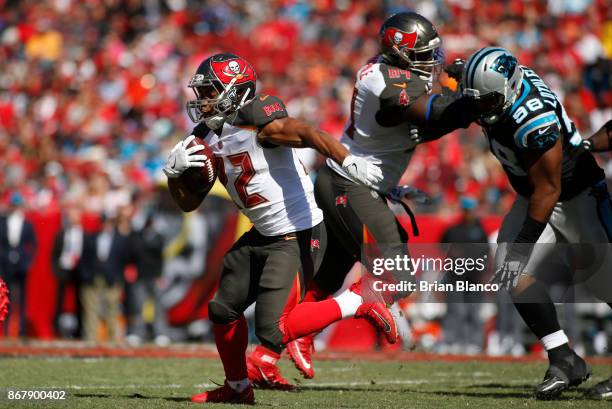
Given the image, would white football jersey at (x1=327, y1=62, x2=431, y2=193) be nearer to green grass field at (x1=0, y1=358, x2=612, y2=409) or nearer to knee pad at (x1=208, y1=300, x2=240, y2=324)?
knee pad at (x1=208, y1=300, x2=240, y2=324)

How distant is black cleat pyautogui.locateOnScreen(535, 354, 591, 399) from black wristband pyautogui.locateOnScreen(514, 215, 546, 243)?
0.73 m

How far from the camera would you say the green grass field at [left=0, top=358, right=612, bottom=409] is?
5.64m

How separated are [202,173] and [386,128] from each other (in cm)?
126

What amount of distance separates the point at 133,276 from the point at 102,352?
7.37 feet

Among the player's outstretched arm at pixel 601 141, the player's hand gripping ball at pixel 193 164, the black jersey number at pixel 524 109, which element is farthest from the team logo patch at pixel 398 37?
the player's hand gripping ball at pixel 193 164

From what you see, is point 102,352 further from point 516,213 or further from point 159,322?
point 516,213

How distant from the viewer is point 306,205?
5.85 meters

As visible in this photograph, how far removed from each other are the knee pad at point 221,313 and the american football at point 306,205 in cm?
1

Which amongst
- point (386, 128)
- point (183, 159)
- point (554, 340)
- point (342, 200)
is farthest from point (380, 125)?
point (554, 340)

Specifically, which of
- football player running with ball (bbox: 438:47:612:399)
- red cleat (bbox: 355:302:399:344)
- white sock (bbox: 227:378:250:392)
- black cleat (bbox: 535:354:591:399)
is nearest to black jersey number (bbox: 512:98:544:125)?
football player running with ball (bbox: 438:47:612:399)

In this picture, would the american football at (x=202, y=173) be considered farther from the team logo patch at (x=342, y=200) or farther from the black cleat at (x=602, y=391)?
the black cleat at (x=602, y=391)

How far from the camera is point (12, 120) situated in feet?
52.1

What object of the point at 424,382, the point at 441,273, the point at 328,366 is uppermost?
the point at 441,273

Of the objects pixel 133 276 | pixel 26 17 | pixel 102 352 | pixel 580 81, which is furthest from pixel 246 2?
pixel 102 352
